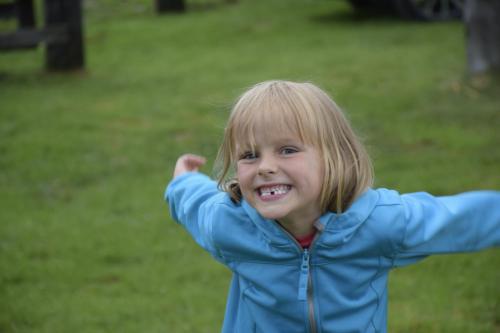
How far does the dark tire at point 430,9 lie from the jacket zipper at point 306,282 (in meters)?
11.2

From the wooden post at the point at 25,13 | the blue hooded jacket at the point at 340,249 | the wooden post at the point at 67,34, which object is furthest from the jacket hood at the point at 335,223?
the wooden post at the point at 25,13

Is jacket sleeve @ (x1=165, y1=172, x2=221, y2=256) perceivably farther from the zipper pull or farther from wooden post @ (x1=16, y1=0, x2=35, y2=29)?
wooden post @ (x1=16, y1=0, x2=35, y2=29)

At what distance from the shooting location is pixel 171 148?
703 cm

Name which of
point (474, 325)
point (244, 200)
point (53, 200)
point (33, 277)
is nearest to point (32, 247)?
point (33, 277)

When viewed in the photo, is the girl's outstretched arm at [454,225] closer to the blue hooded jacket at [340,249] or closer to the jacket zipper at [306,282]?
the blue hooded jacket at [340,249]

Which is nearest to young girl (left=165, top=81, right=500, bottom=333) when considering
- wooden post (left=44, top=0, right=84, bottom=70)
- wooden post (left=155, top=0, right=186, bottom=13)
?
wooden post (left=44, top=0, right=84, bottom=70)

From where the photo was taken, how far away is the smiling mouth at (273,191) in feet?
7.42

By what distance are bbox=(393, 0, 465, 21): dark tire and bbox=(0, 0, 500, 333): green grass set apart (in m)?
0.22

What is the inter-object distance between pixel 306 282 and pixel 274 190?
27cm

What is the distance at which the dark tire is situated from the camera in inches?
510

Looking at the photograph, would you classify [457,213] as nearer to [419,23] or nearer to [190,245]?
[190,245]

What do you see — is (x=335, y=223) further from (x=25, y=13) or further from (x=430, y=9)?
(x=430, y=9)

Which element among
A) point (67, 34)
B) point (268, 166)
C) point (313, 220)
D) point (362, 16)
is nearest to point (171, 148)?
point (67, 34)

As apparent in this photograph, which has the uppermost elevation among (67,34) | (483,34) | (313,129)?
(313,129)
